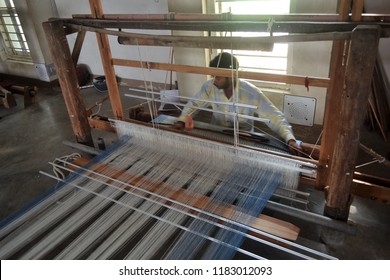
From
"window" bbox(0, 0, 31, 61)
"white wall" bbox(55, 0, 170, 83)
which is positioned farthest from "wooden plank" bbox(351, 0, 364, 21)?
"window" bbox(0, 0, 31, 61)

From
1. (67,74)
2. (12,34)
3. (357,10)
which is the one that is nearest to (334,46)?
(357,10)

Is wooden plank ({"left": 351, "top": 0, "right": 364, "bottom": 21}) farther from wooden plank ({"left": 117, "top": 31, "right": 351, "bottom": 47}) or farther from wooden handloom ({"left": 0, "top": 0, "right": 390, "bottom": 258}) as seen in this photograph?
wooden plank ({"left": 117, "top": 31, "right": 351, "bottom": 47})

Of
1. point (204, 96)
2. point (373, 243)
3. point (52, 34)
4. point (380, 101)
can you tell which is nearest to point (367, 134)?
point (380, 101)

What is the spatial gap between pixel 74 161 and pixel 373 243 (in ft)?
6.83

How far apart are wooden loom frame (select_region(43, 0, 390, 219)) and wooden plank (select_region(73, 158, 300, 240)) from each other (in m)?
0.27

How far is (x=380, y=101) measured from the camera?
3.31 meters

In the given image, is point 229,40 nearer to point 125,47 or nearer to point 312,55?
point 312,55

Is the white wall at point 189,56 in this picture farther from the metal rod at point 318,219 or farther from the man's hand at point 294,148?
the metal rod at point 318,219

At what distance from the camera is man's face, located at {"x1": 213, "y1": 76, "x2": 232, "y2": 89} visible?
229cm

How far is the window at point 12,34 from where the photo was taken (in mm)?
5730

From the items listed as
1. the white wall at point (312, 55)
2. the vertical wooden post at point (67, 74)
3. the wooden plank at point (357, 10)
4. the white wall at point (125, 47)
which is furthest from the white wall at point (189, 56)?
the wooden plank at point (357, 10)

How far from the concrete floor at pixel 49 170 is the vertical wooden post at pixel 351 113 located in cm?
24

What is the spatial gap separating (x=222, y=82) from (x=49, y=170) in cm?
204
